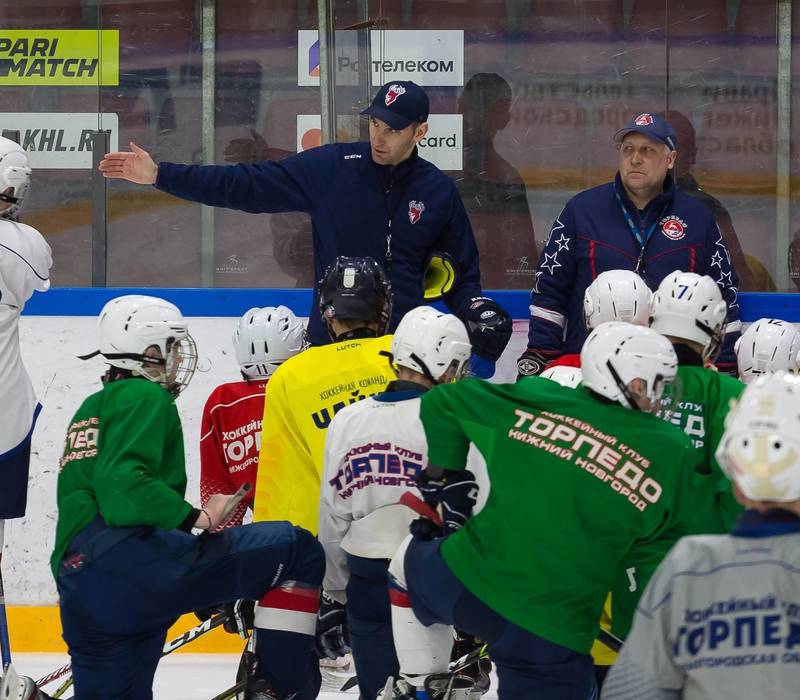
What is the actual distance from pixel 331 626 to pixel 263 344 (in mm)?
873

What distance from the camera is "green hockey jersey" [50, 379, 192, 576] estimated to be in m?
3.01

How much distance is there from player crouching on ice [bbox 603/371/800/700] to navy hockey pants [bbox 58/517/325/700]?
1.30 m

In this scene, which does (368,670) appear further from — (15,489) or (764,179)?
(764,179)

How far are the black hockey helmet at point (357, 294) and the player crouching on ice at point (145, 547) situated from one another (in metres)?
0.44

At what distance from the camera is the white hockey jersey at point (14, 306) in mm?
3930

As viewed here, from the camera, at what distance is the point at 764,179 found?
5.74m

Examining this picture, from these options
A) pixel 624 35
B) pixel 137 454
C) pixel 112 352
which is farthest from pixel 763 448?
pixel 624 35

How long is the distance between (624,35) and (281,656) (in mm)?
3434

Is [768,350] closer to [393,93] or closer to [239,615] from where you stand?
[393,93]

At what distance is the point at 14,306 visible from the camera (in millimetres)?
4008

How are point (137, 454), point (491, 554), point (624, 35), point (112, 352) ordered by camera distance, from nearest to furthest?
point (491, 554) → point (137, 454) → point (112, 352) → point (624, 35)

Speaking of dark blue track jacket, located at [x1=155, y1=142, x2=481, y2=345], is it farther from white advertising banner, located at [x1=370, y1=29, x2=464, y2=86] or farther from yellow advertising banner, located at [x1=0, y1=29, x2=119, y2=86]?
yellow advertising banner, located at [x1=0, y1=29, x2=119, y2=86]

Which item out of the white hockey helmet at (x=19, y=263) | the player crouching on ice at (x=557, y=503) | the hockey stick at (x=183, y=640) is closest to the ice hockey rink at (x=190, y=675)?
the hockey stick at (x=183, y=640)

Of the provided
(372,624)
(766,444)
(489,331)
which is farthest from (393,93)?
(766,444)
